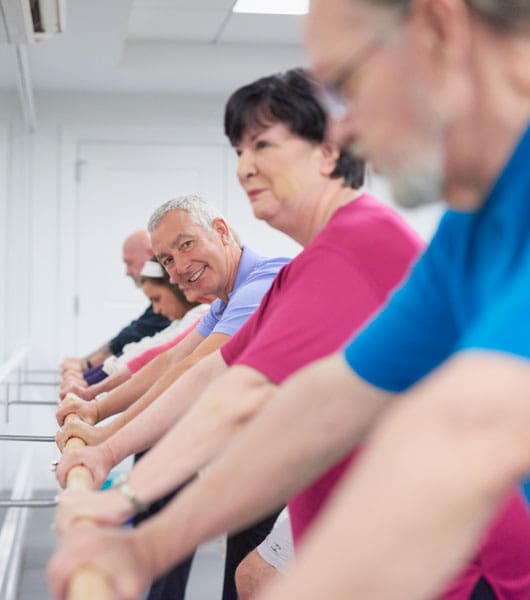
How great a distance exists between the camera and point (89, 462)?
211 centimetres

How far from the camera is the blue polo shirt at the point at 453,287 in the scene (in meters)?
0.97

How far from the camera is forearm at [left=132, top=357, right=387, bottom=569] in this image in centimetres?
124

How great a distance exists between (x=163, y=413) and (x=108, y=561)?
124 cm

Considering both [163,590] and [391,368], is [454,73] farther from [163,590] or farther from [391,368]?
[163,590]

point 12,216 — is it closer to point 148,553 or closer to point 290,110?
point 290,110

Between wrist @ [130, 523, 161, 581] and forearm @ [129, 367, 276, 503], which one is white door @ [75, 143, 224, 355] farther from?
wrist @ [130, 523, 161, 581]

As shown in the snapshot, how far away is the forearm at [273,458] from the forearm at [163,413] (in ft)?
3.34

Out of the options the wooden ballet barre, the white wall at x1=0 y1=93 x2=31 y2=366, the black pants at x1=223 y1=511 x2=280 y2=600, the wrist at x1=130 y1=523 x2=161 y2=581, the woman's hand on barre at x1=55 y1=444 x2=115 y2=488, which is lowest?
the white wall at x1=0 y1=93 x2=31 y2=366

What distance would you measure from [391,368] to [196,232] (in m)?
2.35

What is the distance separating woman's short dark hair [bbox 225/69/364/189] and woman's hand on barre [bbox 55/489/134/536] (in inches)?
30.3

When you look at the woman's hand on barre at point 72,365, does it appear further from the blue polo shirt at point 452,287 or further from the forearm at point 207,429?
the blue polo shirt at point 452,287

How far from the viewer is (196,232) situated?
11.6 feet

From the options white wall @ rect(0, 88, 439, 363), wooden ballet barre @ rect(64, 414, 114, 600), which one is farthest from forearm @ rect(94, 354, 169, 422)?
white wall @ rect(0, 88, 439, 363)

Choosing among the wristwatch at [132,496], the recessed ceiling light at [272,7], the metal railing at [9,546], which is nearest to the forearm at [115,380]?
the metal railing at [9,546]
